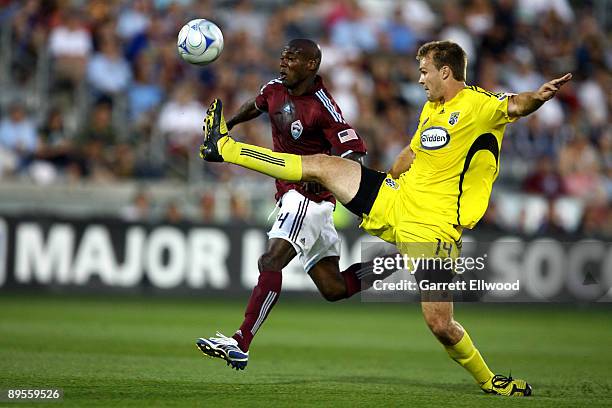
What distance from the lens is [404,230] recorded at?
24.7 feet

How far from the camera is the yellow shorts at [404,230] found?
739cm

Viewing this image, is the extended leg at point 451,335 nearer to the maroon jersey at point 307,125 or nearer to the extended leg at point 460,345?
the extended leg at point 460,345

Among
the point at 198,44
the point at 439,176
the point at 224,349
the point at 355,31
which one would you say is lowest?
the point at 224,349

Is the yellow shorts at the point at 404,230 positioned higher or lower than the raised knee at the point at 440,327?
higher

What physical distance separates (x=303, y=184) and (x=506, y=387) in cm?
233

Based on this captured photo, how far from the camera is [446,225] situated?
24.3 feet

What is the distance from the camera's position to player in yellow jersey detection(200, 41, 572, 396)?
24.2 ft

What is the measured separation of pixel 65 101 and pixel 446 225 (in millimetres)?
11873

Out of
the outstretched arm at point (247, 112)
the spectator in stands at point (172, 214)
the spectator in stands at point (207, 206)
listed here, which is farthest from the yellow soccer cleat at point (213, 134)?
the spectator in stands at point (207, 206)

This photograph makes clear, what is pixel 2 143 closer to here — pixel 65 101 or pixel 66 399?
pixel 65 101

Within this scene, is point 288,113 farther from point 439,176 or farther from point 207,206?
point 207,206

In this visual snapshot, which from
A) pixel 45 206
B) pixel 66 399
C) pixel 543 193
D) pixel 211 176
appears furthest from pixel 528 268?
pixel 66 399

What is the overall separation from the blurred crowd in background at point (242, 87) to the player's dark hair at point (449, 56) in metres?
9.74

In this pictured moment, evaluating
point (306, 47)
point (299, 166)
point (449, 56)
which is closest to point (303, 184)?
point (299, 166)
